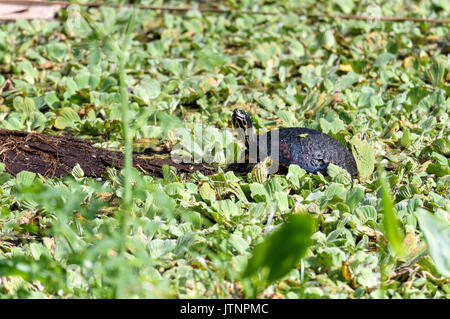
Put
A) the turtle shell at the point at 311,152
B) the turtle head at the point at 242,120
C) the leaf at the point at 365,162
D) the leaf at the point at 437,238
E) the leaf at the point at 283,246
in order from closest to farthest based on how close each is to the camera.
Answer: the leaf at the point at 283,246 < the leaf at the point at 437,238 < the leaf at the point at 365,162 < the turtle shell at the point at 311,152 < the turtle head at the point at 242,120

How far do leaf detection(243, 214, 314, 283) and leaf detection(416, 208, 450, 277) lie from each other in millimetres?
472

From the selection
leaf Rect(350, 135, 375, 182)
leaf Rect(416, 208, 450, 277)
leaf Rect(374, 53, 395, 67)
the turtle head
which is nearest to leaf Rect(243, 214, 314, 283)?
leaf Rect(416, 208, 450, 277)

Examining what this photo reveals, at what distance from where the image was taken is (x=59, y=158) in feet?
11.1

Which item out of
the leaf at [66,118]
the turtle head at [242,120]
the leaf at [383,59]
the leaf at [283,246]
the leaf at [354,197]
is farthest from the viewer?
the leaf at [383,59]

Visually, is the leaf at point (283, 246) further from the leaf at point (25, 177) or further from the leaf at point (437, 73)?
the leaf at point (437, 73)

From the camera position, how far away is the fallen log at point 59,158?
329cm

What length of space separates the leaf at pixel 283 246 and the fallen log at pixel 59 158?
1.54 meters

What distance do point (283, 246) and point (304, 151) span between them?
1622 mm

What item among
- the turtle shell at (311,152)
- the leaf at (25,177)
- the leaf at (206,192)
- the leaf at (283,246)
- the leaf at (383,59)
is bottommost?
the leaf at (283,246)

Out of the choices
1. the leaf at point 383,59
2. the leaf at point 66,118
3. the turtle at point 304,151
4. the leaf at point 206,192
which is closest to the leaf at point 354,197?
the turtle at point 304,151

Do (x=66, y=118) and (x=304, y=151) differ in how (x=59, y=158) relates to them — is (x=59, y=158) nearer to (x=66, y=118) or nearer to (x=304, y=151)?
(x=66, y=118)

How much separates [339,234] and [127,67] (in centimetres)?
272

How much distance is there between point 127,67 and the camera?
482 centimetres
